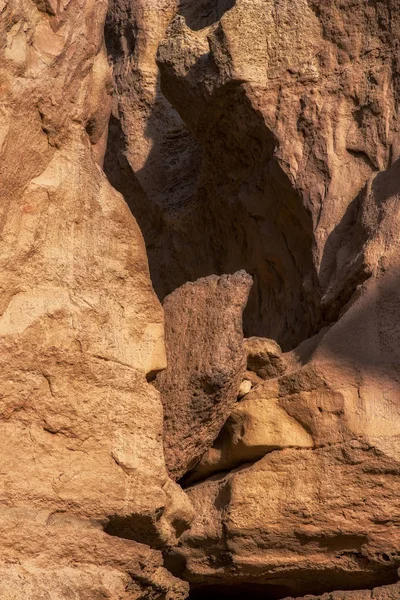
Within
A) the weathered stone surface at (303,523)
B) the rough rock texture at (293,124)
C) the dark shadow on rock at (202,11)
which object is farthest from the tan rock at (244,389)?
the dark shadow on rock at (202,11)

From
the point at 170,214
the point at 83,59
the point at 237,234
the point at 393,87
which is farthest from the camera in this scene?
the point at 170,214

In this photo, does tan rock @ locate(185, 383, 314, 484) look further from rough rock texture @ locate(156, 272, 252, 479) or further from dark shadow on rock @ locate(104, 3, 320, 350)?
dark shadow on rock @ locate(104, 3, 320, 350)

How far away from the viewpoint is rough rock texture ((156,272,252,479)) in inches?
180

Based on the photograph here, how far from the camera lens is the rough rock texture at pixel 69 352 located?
400cm

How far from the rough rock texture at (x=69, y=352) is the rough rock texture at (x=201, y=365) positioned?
0.17 meters

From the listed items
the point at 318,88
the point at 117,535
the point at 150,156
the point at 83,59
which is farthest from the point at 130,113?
the point at 117,535

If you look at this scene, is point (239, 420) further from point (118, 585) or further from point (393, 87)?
point (393, 87)

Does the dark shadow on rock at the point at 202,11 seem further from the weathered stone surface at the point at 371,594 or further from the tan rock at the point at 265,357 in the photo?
the weathered stone surface at the point at 371,594

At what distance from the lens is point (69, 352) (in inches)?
165

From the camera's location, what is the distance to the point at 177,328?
4711mm

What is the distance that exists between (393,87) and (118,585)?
8.04 feet

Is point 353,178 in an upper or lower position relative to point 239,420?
upper

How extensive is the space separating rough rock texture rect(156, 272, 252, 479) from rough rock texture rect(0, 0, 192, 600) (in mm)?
169

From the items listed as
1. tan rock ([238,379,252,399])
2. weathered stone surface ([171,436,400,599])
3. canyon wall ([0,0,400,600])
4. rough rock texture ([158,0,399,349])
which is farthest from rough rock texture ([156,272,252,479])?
rough rock texture ([158,0,399,349])
